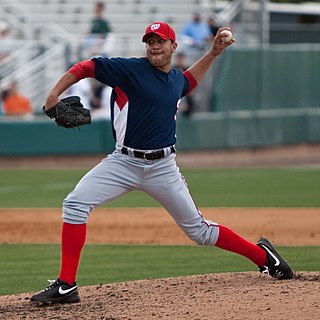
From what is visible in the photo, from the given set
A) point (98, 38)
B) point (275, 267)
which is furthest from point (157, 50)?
point (98, 38)

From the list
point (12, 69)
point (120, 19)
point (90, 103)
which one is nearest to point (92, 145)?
point (90, 103)

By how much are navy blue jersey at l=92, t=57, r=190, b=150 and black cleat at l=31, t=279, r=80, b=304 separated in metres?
0.98

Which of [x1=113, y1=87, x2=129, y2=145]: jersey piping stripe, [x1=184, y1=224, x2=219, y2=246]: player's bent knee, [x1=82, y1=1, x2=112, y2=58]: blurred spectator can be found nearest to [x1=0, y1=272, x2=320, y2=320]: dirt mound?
[x1=184, y1=224, x2=219, y2=246]: player's bent knee

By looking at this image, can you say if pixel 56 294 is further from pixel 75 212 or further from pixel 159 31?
pixel 159 31

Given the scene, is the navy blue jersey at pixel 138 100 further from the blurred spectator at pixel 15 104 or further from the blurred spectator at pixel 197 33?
the blurred spectator at pixel 197 33

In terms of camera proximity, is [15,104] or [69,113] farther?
[15,104]

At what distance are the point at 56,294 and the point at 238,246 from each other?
135 centimetres

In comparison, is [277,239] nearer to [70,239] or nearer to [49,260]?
[49,260]

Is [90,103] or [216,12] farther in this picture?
[216,12]

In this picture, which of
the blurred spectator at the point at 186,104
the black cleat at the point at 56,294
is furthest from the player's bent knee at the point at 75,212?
the blurred spectator at the point at 186,104

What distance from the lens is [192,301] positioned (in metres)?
6.07

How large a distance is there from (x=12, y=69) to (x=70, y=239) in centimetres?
1300

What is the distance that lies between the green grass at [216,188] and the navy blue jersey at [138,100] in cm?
653

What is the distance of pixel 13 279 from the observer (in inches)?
303
